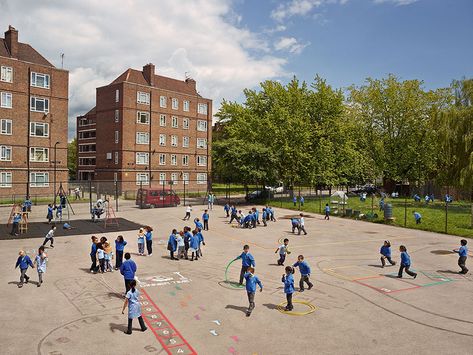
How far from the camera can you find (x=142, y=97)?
61.7 m

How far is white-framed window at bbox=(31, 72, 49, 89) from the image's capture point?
48656mm

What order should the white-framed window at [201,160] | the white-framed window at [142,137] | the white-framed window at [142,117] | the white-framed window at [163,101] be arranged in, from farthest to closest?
the white-framed window at [201,160] → the white-framed window at [163,101] → the white-framed window at [142,137] → the white-framed window at [142,117]

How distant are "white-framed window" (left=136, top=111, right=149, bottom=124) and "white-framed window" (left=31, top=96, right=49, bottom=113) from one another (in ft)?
46.6

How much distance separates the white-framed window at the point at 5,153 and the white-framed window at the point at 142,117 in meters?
19.1

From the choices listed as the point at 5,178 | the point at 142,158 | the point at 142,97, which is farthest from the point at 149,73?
the point at 5,178

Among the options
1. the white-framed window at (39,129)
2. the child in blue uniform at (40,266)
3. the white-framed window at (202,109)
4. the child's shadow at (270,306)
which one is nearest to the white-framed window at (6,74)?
the white-framed window at (39,129)

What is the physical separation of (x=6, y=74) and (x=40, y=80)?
12.4 feet

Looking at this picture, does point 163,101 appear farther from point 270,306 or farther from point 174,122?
point 270,306

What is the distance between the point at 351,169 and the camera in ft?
191

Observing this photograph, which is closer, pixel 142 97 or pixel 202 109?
pixel 142 97

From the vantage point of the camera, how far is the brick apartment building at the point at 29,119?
46.8 metres

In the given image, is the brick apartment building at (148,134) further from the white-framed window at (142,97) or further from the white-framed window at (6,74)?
the white-framed window at (6,74)

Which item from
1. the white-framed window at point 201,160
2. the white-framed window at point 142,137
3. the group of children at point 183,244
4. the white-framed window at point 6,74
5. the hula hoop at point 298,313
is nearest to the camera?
the hula hoop at point 298,313

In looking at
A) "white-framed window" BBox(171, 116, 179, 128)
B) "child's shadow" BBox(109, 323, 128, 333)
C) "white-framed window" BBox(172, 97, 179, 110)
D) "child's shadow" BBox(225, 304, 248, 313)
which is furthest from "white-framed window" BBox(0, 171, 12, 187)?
"child's shadow" BBox(225, 304, 248, 313)
